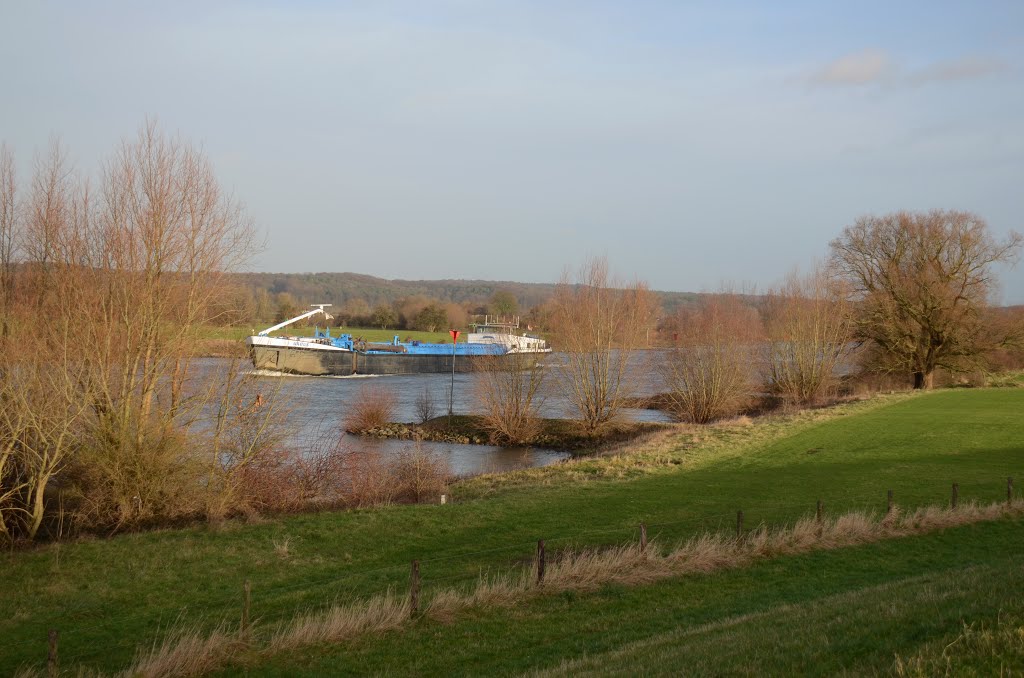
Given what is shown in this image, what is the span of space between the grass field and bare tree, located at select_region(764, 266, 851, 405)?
1890 centimetres

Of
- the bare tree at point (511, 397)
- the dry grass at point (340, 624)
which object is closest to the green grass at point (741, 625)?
the dry grass at point (340, 624)

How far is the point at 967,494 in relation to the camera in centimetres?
1708

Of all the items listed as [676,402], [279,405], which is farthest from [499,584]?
[676,402]

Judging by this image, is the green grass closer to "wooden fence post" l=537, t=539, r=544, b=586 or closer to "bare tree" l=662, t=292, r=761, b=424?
"wooden fence post" l=537, t=539, r=544, b=586

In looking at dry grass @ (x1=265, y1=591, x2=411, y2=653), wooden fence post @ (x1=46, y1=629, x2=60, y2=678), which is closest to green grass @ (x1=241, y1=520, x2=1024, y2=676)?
dry grass @ (x1=265, y1=591, x2=411, y2=653)

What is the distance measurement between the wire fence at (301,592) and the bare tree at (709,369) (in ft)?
76.0

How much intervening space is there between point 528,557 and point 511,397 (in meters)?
23.0

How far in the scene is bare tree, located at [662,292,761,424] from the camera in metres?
38.8

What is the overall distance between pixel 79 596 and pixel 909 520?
45.4 feet

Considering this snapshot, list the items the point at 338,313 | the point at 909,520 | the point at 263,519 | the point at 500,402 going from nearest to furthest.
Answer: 1. the point at 909,520
2. the point at 263,519
3. the point at 500,402
4. the point at 338,313

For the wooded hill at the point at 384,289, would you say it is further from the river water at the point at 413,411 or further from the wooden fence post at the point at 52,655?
the wooden fence post at the point at 52,655

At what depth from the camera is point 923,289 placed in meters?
42.4

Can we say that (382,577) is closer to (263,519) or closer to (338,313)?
(263,519)

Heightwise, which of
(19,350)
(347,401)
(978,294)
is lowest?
(347,401)
